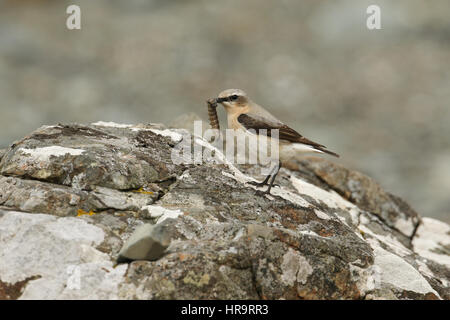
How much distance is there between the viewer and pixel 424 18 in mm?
25172

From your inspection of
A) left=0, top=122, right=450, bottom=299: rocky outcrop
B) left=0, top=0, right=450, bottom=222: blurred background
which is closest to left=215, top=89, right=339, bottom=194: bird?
left=0, top=122, right=450, bottom=299: rocky outcrop

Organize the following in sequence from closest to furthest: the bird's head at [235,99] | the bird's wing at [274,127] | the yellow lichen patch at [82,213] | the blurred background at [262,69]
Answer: the yellow lichen patch at [82,213] → the bird's wing at [274,127] → the bird's head at [235,99] → the blurred background at [262,69]

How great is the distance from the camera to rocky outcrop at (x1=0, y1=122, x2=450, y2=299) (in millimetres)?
4473

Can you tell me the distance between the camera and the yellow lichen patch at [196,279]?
176 inches

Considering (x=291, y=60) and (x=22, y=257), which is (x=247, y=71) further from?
(x=22, y=257)

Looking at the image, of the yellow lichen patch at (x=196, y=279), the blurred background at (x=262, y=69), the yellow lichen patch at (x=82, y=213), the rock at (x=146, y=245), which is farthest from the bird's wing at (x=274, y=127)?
the blurred background at (x=262, y=69)

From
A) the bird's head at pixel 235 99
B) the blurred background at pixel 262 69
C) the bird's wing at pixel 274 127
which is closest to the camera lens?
the bird's wing at pixel 274 127

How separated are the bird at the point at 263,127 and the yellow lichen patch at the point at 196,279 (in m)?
3.12

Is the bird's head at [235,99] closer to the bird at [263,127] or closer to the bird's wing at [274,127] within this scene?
the bird at [263,127]

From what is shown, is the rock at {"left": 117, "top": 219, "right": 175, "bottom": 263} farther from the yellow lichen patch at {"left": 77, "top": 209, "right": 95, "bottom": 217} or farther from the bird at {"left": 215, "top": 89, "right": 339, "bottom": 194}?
the bird at {"left": 215, "top": 89, "right": 339, "bottom": 194}

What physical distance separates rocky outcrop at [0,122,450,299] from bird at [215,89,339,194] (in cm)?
68

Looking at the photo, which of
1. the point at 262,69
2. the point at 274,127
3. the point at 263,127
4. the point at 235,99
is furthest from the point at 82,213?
the point at 262,69
